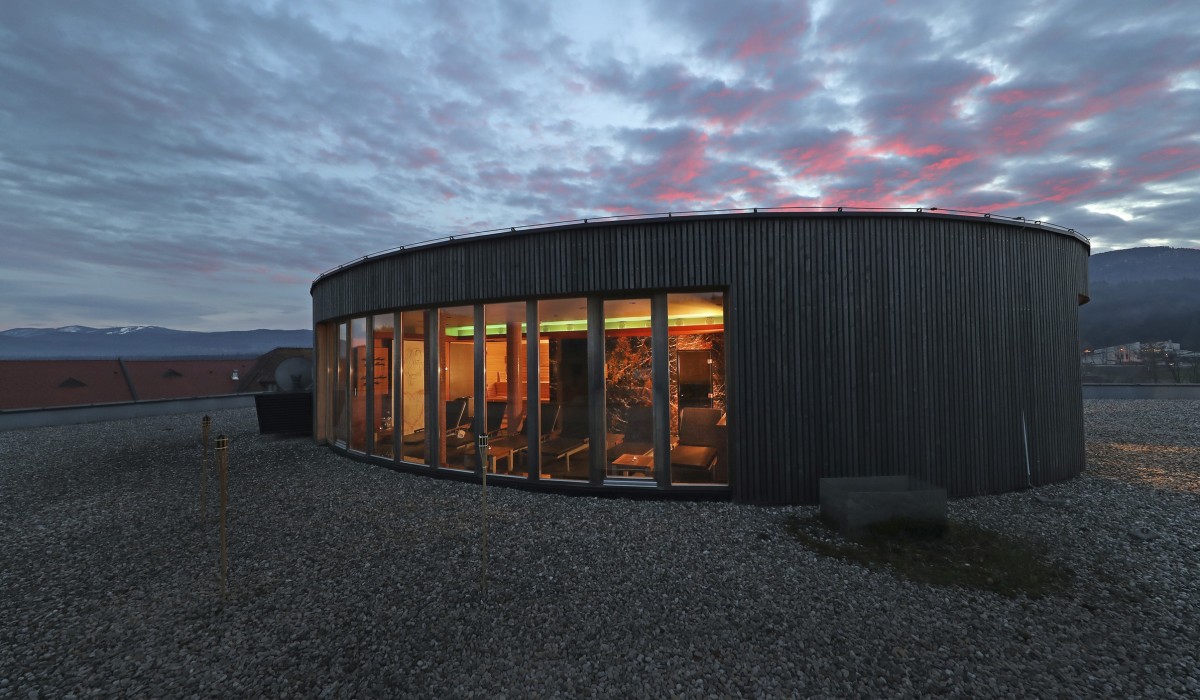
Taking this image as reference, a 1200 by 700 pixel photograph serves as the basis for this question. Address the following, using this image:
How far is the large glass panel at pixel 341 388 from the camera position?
10578 mm

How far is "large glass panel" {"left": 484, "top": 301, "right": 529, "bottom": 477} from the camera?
787 centimetres

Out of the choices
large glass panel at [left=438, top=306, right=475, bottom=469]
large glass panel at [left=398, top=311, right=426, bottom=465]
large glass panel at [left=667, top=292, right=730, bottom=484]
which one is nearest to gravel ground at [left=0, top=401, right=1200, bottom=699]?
large glass panel at [left=667, top=292, right=730, bottom=484]

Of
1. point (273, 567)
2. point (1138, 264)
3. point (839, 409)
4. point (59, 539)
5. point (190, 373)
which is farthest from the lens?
point (1138, 264)

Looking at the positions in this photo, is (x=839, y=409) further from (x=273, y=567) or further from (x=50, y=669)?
(x=50, y=669)

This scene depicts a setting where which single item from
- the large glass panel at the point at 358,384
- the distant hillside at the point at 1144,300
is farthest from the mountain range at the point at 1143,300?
the large glass panel at the point at 358,384

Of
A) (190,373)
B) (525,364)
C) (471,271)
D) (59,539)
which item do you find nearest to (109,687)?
(59,539)

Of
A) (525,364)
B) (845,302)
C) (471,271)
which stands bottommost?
(525,364)

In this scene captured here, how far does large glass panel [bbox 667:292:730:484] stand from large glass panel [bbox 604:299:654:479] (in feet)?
1.30

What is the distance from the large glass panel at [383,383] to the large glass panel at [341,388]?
1342 mm

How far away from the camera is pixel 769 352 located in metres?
6.80

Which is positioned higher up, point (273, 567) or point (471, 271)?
point (471, 271)

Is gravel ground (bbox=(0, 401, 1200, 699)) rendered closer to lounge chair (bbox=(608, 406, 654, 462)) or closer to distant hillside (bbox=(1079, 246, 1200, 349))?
lounge chair (bbox=(608, 406, 654, 462))

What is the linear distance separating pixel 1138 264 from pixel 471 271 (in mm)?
243478

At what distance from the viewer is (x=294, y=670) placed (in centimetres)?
328
